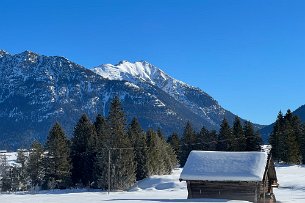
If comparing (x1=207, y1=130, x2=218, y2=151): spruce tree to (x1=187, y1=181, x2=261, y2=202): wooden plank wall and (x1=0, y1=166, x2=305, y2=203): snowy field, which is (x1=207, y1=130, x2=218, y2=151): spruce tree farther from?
(x1=187, y1=181, x2=261, y2=202): wooden plank wall

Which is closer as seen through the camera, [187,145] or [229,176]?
[229,176]

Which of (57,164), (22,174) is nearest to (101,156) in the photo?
(57,164)

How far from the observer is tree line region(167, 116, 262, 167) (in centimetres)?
11069

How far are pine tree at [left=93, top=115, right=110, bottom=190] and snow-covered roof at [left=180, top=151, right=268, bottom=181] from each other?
3286cm

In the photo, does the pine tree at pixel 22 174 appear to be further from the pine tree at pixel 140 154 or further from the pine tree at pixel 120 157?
the pine tree at pixel 140 154

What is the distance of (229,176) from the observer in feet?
172

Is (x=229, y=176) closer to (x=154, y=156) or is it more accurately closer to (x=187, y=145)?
(x=154, y=156)

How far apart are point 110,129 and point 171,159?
1067 inches

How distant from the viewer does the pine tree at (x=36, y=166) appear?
93.6 m

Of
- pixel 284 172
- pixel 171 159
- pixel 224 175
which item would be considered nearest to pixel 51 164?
pixel 171 159

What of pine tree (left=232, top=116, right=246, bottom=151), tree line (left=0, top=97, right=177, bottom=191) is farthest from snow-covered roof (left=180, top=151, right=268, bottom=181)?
pine tree (left=232, top=116, right=246, bottom=151)

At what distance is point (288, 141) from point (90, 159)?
123ft

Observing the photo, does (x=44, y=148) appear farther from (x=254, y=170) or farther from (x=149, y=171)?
(x=254, y=170)

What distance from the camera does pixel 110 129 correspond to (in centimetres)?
8906
